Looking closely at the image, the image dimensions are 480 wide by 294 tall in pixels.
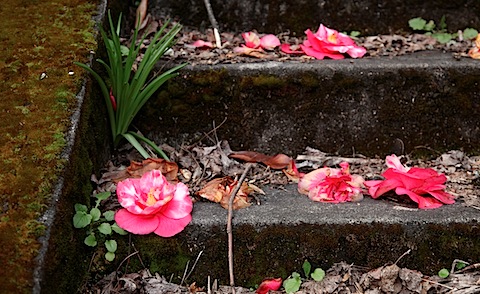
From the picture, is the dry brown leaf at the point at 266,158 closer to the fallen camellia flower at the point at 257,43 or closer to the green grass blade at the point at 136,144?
the green grass blade at the point at 136,144

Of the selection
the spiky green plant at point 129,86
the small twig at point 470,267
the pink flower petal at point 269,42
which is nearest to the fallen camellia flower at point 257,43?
the pink flower petal at point 269,42

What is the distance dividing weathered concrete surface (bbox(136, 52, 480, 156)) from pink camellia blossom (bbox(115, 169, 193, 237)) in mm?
505

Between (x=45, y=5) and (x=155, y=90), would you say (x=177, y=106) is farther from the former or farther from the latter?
(x=45, y=5)

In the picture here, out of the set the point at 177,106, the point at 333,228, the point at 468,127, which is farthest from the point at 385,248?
the point at 177,106

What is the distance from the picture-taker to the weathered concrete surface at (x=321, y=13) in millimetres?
2660

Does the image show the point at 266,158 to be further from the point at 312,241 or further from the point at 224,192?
the point at 312,241

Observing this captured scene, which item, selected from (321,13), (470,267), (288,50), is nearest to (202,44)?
(288,50)

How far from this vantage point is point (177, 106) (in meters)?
2.21

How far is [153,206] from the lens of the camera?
1.67 meters

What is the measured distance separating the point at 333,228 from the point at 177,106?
0.80 metres

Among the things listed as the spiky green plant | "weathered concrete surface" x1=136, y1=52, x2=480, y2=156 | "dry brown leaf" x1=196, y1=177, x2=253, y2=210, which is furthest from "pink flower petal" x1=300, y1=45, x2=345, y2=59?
"dry brown leaf" x1=196, y1=177, x2=253, y2=210

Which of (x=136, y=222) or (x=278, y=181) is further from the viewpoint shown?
(x=278, y=181)

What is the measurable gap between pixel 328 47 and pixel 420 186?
2.50ft

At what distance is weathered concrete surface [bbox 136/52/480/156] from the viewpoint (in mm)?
2188
